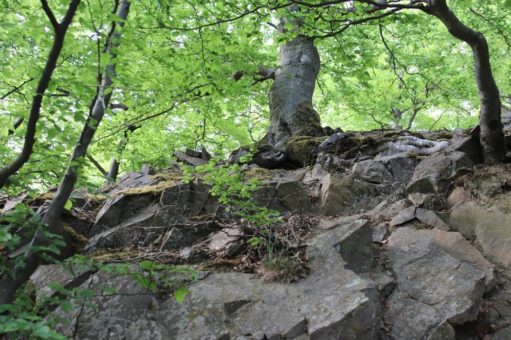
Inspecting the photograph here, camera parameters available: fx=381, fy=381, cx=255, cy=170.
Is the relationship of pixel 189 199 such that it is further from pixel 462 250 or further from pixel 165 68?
pixel 462 250

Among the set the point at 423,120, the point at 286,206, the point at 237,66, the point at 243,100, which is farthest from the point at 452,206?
the point at 423,120

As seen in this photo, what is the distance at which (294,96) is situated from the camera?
32.6ft

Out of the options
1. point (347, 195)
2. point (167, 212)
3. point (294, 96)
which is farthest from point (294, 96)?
point (167, 212)

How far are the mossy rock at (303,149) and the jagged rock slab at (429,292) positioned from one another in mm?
3785

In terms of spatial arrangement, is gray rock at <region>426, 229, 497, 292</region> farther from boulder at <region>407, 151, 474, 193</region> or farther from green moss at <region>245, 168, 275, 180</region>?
green moss at <region>245, 168, 275, 180</region>

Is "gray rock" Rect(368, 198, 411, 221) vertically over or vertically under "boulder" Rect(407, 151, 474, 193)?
under

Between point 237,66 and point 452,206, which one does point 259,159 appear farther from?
point 452,206

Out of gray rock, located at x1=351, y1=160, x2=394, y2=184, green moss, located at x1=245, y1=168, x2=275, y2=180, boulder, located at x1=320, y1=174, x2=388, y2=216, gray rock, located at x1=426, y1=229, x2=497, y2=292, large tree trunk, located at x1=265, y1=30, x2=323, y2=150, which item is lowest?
gray rock, located at x1=426, y1=229, x2=497, y2=292

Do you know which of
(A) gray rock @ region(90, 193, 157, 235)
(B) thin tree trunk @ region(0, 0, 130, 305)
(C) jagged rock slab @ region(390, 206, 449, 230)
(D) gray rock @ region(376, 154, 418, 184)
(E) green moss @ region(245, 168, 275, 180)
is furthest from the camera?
(E) green moss @ region(245, 168, 275, 180)

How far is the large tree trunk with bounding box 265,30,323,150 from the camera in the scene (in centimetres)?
947

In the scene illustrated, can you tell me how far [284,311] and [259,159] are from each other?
16.7 ft

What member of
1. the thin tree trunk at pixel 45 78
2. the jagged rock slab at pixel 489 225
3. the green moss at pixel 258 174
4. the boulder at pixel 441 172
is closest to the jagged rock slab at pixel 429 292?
the jagged rock slab at pixel 489 225

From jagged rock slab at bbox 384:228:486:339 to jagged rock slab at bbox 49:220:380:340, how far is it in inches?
14.5

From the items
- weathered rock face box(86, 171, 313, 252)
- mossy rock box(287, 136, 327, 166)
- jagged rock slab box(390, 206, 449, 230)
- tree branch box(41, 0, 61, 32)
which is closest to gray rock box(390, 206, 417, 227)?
jagged rock slab box(390, 206, 449, 230)
